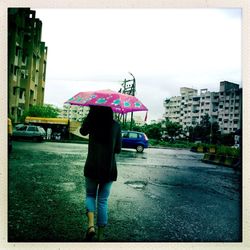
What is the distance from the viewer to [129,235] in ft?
11.6

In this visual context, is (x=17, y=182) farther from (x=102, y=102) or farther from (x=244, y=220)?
(x=244, y=220)

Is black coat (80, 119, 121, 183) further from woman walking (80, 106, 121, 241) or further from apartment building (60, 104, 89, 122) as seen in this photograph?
apartment building (60, 104, 89, 122)

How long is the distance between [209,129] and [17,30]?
348 centimetres

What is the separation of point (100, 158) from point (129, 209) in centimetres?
156

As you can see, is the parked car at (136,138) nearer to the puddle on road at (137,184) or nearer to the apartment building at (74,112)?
the puddle on road at (137,184)

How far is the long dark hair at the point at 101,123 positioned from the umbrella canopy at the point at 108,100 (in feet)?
0.23

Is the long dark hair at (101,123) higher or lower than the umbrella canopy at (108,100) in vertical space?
lower

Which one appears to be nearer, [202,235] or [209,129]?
[202,235]

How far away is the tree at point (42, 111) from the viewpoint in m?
4.52

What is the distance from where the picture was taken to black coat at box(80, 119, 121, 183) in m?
3.05

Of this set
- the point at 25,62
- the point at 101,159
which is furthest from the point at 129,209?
the point at 25,62

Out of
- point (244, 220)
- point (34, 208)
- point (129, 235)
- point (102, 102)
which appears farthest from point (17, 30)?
point (244, 220)

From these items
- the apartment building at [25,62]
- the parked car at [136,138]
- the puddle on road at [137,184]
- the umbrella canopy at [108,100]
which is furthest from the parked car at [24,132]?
the puddle on road at [137,184]

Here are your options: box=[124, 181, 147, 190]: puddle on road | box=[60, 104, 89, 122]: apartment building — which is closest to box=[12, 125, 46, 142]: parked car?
box=[60, 104, 89, 122]: apartment building
